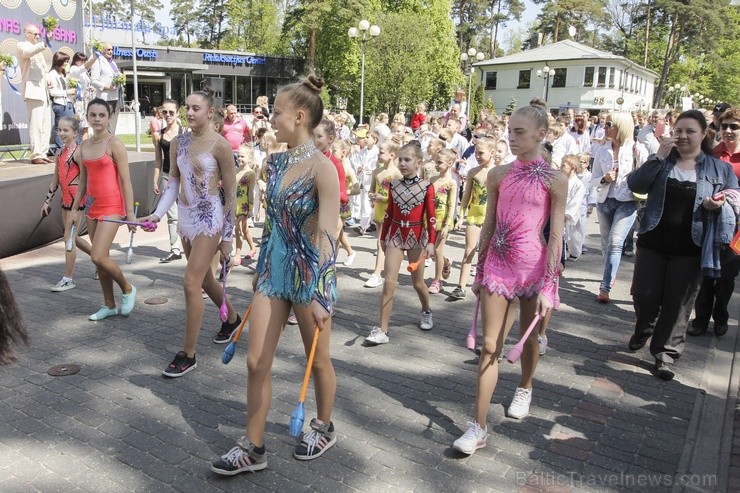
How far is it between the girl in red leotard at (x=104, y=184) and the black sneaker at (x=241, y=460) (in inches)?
120

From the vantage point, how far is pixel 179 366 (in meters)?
4.80

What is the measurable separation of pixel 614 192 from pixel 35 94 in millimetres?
11395

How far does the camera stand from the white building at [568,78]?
58781 millimetres

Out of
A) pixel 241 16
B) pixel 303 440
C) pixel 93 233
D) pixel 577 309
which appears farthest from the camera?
pixel 241 16

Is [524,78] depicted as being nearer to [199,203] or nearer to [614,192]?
[614,192]

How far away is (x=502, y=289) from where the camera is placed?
3.82 m

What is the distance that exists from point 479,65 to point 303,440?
6637cm

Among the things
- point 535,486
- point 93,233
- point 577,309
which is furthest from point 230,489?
point 577,309

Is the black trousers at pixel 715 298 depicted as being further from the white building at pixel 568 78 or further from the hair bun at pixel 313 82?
the white building at pixel 568 78

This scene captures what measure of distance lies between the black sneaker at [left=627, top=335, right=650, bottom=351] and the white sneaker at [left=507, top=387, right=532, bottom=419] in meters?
1.86

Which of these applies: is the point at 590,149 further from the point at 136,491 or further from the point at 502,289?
the point at 136,491

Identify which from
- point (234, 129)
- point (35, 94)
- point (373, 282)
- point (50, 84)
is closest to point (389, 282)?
point (373, 282)

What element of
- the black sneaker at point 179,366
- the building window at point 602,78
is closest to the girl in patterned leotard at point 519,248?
the black sneaker at point 179,366

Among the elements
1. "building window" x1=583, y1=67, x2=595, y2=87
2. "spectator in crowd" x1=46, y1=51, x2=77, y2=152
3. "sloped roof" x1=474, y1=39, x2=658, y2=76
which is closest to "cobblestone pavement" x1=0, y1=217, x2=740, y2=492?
"spectator in crowd" x1=46, y1=51, x2=77, y2=152
